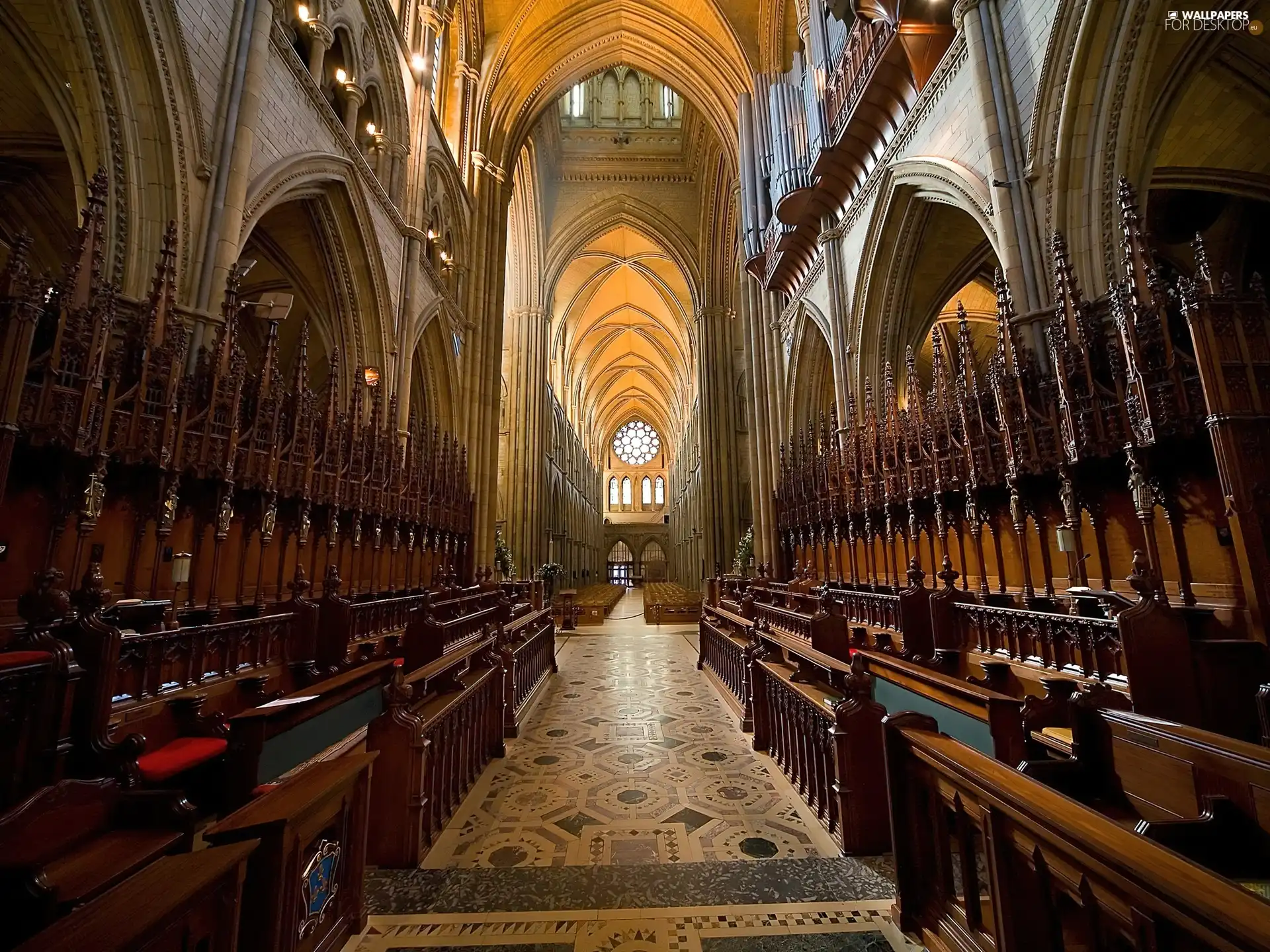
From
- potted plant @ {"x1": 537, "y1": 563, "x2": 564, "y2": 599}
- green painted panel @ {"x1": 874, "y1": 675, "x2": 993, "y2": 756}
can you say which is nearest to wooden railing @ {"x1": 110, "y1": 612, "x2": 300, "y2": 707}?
green painted panel @ {"x1": 874, "y1": 675, "x2": 993, "y2": 756}

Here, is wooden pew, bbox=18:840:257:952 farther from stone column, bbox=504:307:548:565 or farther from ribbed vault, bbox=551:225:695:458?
ribbed vault, bbox=551:225:695:458

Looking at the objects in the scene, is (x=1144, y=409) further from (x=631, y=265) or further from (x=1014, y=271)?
(x=631, y=265)

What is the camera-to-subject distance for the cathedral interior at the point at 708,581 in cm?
166

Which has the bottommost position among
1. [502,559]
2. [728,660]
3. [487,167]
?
[728,660]

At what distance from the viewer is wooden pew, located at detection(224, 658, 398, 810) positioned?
2234 millimetres

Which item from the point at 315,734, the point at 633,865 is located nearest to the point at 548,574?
the point at 315,734

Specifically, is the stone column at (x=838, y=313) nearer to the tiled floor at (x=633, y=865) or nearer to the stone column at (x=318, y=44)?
the tiled floor at (x=633, y=865)

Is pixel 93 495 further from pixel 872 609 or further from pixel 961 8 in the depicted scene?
pixel 961 8

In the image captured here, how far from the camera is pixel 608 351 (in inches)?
1321

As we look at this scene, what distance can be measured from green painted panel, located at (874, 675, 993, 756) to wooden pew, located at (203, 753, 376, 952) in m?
2.11

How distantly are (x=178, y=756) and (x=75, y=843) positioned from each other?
1.05 metres

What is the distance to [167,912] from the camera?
3.03 ft

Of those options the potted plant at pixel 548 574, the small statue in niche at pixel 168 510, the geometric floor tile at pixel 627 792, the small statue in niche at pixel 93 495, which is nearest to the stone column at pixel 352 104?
the small statue in niche at pixel 168 510

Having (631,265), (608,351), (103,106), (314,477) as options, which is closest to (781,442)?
(314,477)
